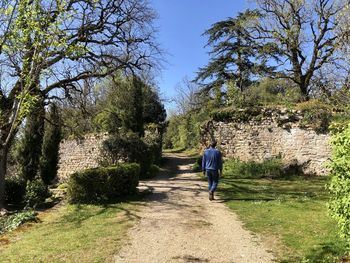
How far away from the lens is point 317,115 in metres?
19.0

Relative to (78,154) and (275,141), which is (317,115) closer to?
(275,141)

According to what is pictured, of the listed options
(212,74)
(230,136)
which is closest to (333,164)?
(230,136)

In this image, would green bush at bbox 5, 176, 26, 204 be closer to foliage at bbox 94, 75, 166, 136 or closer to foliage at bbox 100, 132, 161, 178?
foliage at bbox 100, 132, 161, 178

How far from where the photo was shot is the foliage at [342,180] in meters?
5.68

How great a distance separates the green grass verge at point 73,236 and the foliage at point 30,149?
996cm

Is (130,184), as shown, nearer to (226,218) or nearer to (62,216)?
(62,216)

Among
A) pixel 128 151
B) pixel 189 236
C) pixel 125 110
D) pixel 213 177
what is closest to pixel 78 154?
pixel 125 110

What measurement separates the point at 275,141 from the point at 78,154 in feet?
39.3

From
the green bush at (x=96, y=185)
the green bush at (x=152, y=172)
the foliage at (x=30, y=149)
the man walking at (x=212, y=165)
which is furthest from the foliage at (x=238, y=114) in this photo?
the green bush at (x=96, y=185)

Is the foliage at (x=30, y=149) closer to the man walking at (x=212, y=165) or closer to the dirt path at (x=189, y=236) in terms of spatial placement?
the dirt path at (x=189, y=236)

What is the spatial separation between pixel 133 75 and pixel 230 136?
6.13 m

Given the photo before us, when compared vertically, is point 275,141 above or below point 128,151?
above

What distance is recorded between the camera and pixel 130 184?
13.5 metres

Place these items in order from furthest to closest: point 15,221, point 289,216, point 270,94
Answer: point 270,94, point 15,221, point 289,216
